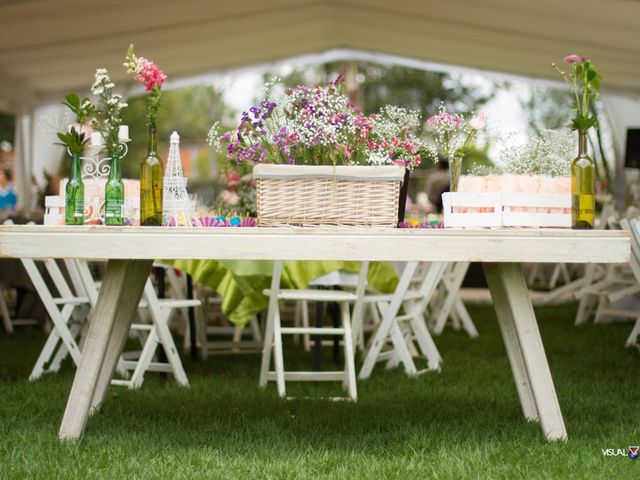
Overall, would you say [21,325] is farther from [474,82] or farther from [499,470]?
[474,82]

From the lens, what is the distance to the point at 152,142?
3338mm

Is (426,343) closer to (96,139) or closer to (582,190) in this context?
(582,190)

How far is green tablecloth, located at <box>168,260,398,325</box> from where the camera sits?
5.16 meters

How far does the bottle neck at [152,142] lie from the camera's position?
3.32m

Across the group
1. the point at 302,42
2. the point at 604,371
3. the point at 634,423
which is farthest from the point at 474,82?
the point at 634,423

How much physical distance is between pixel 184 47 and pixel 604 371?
277 inches

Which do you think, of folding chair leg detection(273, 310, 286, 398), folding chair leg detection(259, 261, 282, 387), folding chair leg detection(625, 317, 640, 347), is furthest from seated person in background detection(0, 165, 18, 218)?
folding chair leg detection(625, 317, 640, 347)

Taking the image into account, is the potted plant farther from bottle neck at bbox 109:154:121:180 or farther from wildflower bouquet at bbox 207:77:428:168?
wildflower bouquet at bbox 207:77:428:168

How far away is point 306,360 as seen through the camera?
234 inches

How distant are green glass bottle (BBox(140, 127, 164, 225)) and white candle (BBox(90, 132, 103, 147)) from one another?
0.54ft

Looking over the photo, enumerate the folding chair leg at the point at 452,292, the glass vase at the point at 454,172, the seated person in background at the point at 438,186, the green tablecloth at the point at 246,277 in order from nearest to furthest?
the glass vase at the point at 454,172
the green tablecloth at the point at 246,277
the folding chair leg at the point at 452,292
the seated person in background at the point at 438,186

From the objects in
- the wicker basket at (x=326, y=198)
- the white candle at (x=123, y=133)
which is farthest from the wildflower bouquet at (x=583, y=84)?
the white candle at (x=123, y=133)

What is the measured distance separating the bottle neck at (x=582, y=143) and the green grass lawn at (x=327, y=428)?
972 millimetres

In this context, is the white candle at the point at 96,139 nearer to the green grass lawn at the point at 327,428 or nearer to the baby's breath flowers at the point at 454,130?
the green grass lawn at the point at 327,428
